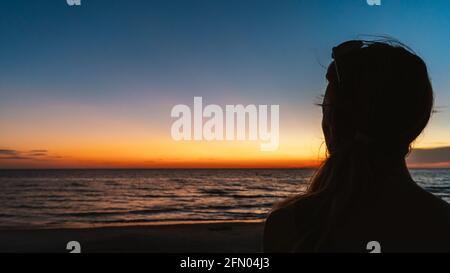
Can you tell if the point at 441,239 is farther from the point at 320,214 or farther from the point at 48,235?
the point at 48,235

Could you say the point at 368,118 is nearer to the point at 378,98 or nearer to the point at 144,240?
the point at 378,98

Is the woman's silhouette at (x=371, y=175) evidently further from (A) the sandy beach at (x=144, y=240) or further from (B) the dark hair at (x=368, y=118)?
(A) the sandy beach at (x=144, y=240)

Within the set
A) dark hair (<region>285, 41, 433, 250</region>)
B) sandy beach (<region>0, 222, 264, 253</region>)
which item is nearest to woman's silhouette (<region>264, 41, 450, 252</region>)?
dark hair (<region>285, 41, 433, 250</region>)

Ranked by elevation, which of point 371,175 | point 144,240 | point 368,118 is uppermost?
point 368,118

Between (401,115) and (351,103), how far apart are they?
95mm

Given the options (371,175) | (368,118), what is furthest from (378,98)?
(371,175)

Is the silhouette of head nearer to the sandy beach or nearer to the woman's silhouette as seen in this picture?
the woman's silhouette

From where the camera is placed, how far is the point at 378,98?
0.82 metres

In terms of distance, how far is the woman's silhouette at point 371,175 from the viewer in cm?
81

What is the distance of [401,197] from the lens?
2.71 ft

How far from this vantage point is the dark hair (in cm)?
81

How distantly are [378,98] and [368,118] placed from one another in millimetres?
41

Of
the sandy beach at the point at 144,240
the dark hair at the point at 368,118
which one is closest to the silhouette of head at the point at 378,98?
the dark hair at the point at 368,118
